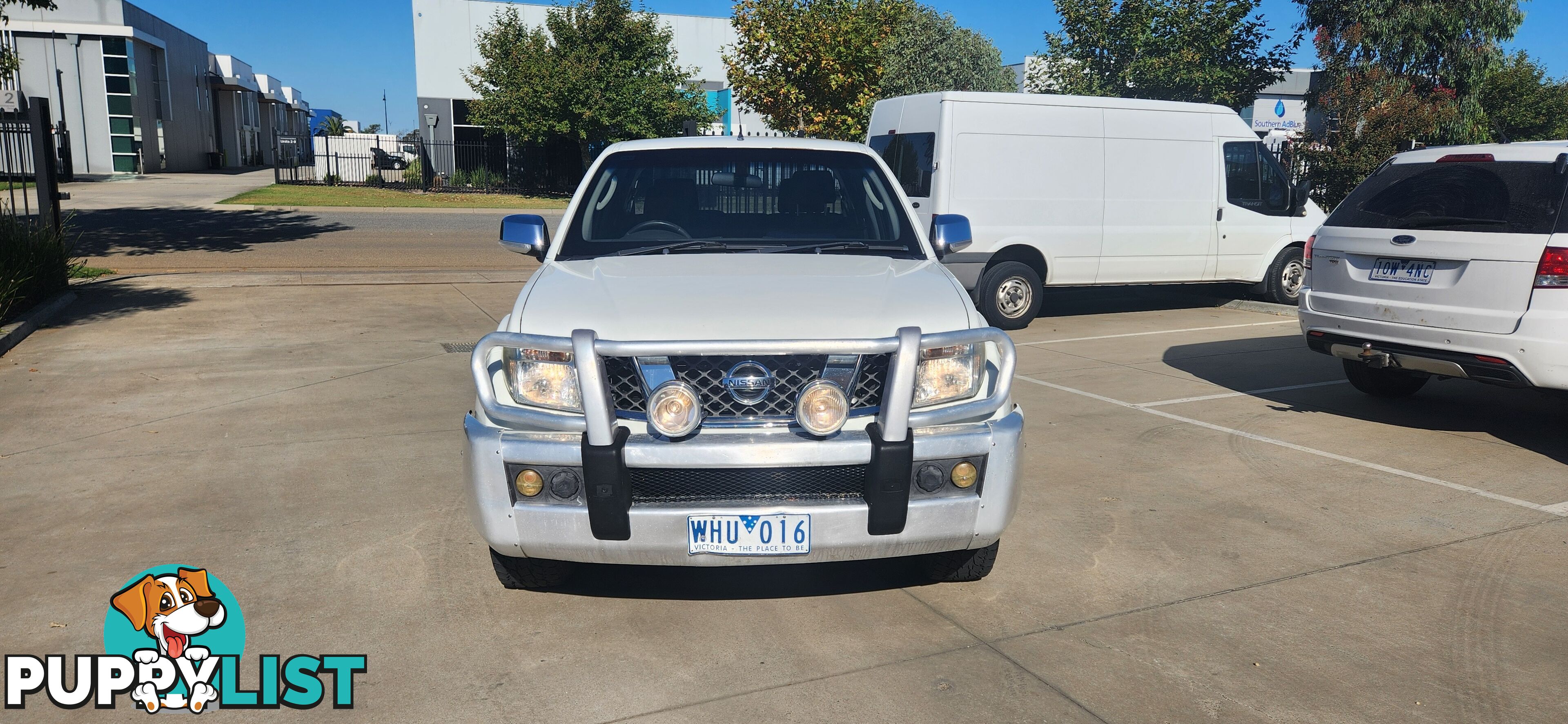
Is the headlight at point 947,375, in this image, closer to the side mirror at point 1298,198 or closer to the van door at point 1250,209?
the van door at point 1250,209

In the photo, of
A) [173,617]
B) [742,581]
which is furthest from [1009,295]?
[173,617]

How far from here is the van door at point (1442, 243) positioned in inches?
232

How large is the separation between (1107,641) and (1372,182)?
469 cm

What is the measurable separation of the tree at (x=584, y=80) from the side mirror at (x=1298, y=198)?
799 inches

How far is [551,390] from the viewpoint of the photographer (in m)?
3.47

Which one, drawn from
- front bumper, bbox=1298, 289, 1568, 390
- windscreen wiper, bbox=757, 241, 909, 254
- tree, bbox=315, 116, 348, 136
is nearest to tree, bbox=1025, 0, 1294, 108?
front bumper, bbox=1298, 289, 1568, 390

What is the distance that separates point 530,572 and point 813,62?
21.6 metres

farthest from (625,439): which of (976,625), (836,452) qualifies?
(976,625)

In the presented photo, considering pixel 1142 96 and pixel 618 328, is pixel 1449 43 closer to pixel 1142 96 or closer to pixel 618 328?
pixel 1142 96

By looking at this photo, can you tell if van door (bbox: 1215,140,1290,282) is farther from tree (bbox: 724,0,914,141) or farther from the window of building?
the window of building

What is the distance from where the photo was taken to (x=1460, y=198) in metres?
6.29

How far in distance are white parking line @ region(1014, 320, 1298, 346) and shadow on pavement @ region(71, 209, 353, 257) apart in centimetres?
1279

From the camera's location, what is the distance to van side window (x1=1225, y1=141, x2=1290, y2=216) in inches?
459

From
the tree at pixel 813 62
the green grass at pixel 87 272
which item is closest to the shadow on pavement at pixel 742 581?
the green grass at pixel 87 272
